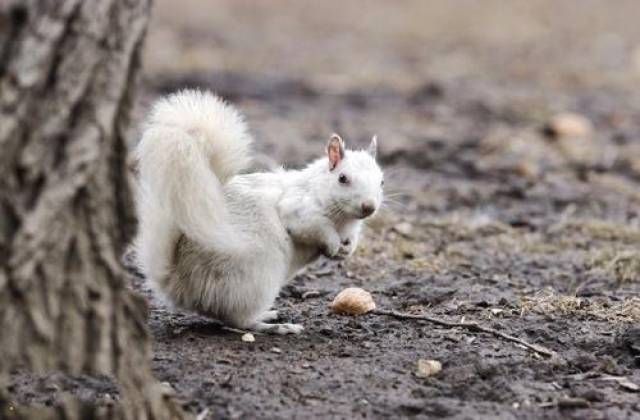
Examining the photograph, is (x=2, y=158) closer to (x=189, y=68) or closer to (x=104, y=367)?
(x=104, y=367)

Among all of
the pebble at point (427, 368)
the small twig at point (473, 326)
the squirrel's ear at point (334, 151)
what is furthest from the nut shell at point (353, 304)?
the pebble at point (427, 368)

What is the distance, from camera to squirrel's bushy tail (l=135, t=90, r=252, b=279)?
149 inches

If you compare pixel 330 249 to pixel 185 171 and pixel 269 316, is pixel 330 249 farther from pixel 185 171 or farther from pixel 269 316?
pixel 185 171

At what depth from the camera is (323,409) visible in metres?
3.50

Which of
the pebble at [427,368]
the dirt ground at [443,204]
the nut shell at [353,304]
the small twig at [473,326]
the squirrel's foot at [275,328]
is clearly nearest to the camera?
the dirt ground at [443,204]

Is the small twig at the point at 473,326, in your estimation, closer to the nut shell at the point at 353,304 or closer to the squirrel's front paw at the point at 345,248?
the nut shell at the point at 353,304

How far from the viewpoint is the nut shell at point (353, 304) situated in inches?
181

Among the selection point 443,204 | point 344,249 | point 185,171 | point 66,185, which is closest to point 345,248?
point 344,249

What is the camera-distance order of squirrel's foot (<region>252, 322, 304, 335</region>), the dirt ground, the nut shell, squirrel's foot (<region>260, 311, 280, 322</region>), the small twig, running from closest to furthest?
1. the dirt ground
2. the small twig
3. squirrel's foot (<region>252, 322, 304, 335</region>)
4. squirrel's foot (<region>260, 311, 280, 322</region>)
5. the nut shell

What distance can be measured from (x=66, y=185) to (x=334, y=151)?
62.8 inches

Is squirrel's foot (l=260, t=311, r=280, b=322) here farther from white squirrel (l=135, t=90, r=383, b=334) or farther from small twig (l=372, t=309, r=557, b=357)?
small twig (l=372, t=309, r=557, b=357)

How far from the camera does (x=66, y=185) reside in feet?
9.55

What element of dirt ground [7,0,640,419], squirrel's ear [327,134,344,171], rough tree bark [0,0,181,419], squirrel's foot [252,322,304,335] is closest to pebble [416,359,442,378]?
dirt ground [7,0,640,419]

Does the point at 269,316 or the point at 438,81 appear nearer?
the point at 269,316
